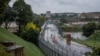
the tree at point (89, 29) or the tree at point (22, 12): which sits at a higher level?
the tree at point (22, 12)

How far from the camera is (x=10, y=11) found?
7275 cm

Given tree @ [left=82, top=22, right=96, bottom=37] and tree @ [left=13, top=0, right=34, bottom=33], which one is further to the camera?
tree @ [left=82, top=22, right=96, bottom=37]

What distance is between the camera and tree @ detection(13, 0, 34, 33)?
73.8 m

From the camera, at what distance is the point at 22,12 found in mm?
74188

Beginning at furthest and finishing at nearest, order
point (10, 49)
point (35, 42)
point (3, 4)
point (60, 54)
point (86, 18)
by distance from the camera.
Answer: point (86, 18), point (35, 42), point (60, 54), point (3, 4), point (10, 49)

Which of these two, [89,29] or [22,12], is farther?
[89,29]

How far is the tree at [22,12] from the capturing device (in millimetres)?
73812

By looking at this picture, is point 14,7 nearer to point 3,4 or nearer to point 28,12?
point 28,12

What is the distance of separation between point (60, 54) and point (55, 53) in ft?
11.2

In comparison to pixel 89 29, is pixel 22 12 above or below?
above

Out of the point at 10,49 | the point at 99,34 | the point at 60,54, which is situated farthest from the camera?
the point at 99,34

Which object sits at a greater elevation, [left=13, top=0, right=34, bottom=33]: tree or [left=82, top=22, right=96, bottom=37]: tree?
[left=13, top=0, right=34, bottom=33]: tree

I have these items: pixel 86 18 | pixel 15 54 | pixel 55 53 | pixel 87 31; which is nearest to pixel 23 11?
pixel 55 53

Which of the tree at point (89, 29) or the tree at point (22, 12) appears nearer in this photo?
the tree at point (22, 12)
